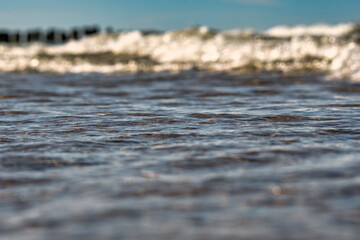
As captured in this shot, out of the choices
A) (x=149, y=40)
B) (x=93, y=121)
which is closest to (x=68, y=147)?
(x=93, y=121)

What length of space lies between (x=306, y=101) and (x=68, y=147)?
2190 millimetres

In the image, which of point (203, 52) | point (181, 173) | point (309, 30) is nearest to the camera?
point (181, 173)

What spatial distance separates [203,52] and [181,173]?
1152cm

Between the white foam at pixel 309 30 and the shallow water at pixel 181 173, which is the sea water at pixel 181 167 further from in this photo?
the white foam at pixel 309 30

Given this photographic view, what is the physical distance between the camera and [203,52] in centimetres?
1322

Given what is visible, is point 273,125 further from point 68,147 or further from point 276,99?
point 276,99

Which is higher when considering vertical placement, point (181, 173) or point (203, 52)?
point (203, 52)

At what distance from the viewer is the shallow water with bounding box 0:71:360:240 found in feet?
4.37

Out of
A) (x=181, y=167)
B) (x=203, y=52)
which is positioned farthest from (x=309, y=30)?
(x=181, y=167)

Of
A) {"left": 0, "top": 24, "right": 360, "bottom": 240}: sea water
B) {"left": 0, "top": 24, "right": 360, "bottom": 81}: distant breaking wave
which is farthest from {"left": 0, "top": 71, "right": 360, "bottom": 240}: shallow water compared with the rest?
{"left": 0, "top": 24, "right": 360, "bottom": 81}: distant breaking wave

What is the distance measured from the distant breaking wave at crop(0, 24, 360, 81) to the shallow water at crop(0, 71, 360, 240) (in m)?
4.17

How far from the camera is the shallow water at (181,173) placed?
4.37 feet

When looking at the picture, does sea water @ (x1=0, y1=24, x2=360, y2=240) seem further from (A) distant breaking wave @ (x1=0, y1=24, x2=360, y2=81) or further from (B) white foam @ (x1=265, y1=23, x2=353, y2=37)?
(B) white foam @ (x1=265, y1=23, x2=353, y2=37)

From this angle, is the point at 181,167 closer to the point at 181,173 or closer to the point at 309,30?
the point at 181,173
